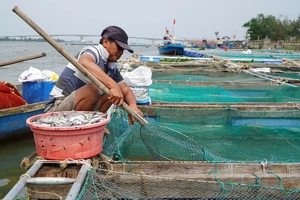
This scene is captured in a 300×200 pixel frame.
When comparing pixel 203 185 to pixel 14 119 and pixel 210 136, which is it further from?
pixel 14 119

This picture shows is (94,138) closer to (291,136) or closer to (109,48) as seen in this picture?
(109,48)

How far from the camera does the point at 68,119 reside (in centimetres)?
257

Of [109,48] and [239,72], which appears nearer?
[109,48]

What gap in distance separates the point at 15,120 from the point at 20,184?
4.51 metres

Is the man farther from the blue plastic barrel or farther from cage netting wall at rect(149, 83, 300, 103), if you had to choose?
the blue plastic barrel

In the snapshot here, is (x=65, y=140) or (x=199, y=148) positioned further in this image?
(x=199, y=148)

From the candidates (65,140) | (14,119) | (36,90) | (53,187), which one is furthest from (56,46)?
(36,90)

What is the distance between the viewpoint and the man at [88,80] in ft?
8.87

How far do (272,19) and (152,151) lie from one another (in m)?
62.8

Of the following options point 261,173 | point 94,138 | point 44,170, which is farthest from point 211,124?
point 44,170

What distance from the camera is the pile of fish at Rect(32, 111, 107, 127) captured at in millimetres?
2469

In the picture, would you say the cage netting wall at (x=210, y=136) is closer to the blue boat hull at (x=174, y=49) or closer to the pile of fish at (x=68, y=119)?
the pile of fish at (x=68, y=119)

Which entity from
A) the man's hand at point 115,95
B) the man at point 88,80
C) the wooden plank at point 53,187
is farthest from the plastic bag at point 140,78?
the wooden plank at point 53,187

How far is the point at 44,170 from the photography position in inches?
91.5
